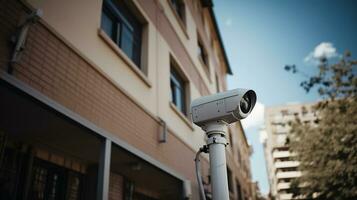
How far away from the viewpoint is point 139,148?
4.80 meters

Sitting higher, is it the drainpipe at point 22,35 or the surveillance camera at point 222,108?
the drainpipe at point 22,35

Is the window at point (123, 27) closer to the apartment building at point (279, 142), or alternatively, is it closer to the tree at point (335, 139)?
the tree at point (335, 139)

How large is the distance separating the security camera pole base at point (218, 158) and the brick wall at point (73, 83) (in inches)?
74.1

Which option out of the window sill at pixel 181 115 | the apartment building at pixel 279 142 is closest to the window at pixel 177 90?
the window sill at pixel 181 115

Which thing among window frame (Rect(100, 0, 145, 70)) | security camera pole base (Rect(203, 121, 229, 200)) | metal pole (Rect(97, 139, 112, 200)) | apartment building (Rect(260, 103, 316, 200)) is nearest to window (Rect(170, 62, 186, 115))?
window frame (Rect(100, 0, 145, 70))

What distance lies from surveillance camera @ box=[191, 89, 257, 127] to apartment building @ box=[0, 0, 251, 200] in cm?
163

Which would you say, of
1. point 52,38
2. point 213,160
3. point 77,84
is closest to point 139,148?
point 77,84

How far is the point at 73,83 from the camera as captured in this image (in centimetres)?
356

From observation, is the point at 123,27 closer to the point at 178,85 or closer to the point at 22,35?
the point at 178,85

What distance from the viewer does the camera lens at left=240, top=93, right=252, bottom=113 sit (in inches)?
86.7

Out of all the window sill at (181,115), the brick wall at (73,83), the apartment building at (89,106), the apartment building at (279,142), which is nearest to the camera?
the brick wall at (73,83)

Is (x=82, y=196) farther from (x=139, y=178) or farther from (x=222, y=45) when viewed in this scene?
(x=222, y=45)

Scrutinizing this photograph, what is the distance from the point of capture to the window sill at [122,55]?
4368 millimetres

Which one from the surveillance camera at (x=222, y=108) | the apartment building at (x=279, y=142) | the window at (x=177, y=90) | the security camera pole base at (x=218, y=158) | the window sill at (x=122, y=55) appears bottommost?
the security camera pole base at (x=218, y=158)
